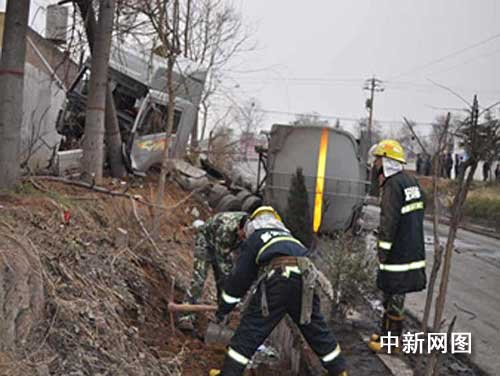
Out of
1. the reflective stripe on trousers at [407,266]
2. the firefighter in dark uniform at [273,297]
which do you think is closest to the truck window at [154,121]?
the reflective stripe on trousers at [407,266]

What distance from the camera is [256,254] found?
14.8ft

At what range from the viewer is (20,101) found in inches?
255

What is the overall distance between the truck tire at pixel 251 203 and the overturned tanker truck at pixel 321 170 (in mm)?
1664

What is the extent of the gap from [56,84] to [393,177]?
7630 millimetres

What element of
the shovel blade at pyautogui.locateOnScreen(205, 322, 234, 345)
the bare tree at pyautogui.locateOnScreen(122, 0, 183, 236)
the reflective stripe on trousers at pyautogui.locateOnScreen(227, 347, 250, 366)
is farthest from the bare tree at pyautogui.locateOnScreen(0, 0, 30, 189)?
the reflective stripe on trousers at pyautogui.locateOnScreen(227, 347, 250, 366)

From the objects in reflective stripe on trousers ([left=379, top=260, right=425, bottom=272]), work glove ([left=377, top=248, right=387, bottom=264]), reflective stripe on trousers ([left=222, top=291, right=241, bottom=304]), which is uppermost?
work glove ([left=377, top=248, right=387, bottom=264])

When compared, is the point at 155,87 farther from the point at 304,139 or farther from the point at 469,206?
the point at 469,206

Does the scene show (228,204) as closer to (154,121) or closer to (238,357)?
(154,121)

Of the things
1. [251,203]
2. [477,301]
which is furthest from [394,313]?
[251,203]

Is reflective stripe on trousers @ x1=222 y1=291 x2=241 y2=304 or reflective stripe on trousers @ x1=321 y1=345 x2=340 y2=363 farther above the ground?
reflective stripe on trousers @ x1=222 y1=291 x2=241 y2=304

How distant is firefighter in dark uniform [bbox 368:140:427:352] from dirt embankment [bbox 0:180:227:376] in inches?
67.1

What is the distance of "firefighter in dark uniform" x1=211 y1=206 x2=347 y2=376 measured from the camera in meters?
4.35

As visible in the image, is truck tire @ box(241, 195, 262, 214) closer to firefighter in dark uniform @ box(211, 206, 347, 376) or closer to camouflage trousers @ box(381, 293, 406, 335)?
camouflage trousers @ box(381, 293, 406, 335)

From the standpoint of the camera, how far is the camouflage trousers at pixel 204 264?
18.7ft
